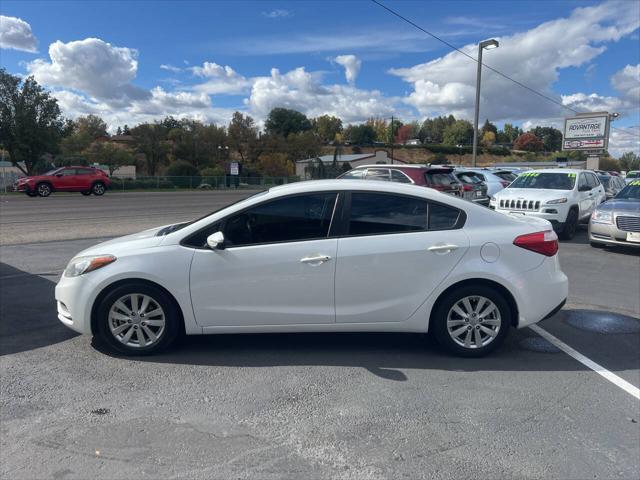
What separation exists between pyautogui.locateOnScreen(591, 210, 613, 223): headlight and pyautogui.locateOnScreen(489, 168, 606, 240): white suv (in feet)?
3.55

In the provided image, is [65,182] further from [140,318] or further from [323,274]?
[323,274]

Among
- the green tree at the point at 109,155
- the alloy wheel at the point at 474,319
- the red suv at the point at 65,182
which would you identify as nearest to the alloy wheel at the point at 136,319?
the alloy wheel at the point at 474,319

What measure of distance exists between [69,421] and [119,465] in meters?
0.73

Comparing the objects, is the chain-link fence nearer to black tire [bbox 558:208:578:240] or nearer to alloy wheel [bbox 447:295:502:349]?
black tire [bbox 558:208:578:240]

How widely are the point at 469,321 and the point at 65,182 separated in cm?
2981

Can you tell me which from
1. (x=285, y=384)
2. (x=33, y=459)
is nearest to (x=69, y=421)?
(x=33, y=459)

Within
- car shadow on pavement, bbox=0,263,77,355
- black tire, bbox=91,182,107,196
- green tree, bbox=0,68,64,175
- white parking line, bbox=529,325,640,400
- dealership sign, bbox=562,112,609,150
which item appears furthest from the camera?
dealership sign, bbox=562,112,609,150

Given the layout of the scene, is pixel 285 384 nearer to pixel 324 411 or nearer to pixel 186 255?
pixel 324 411

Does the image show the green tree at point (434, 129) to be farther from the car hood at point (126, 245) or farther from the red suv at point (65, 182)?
the car hood at point (126, 245)

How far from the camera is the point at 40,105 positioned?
4219cm

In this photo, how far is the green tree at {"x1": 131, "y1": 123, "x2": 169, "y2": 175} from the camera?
6944cm

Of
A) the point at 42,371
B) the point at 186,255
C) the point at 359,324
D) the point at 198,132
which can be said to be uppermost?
the point at 198,132

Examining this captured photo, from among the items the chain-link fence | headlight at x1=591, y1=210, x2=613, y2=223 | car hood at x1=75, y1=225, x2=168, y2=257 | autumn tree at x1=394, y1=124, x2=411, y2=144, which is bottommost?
the chain-link fence

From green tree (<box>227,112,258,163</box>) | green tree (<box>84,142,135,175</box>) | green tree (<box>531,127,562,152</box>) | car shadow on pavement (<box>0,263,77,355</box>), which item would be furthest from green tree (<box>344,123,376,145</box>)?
car shadow on pavement (<box>0,263,77,355</box>)
